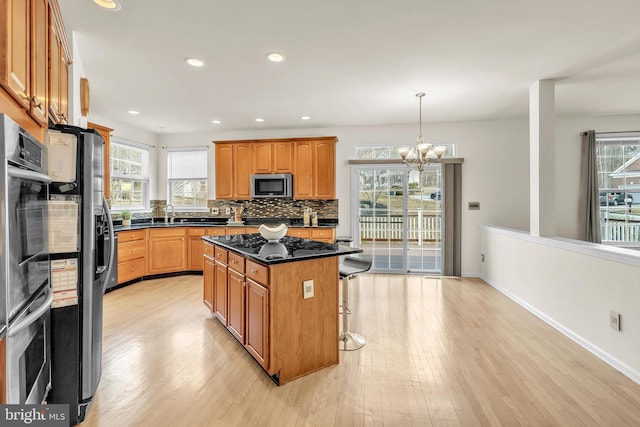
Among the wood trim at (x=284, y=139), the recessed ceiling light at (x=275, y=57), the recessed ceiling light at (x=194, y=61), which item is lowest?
the wood trim at (x=284, y=139)

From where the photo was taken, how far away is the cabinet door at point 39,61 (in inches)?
59.9

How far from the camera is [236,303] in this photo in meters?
2.54

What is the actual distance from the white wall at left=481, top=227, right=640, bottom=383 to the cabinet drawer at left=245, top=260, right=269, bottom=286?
8.88ft

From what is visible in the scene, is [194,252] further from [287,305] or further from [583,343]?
[583,343]

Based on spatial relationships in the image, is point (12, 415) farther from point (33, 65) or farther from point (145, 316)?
point (145, 316)

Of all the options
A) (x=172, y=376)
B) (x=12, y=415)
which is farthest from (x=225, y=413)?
(x=12, y=415)

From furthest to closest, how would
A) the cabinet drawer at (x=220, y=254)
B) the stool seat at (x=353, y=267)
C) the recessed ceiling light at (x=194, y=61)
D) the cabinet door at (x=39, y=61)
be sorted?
the recessed ceiling light at (x=194, y=61), the cabinet drawer at (x=220, y=254), the stool seat at (x=353, y=267), the cabinet door at (x=39, y=61)

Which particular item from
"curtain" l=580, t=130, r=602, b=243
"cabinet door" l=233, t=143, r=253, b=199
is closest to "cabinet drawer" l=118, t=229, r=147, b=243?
"cabinet door" l=233, t=143, r=253, b=199

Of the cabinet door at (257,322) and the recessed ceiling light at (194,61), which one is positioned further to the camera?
the recessed ceiling light at (194,61)

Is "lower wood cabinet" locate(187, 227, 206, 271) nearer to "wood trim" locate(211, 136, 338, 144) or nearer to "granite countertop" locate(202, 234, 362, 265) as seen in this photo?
"wood trim" locate(211, 136, 338, 144)

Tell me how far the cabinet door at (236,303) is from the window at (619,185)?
5.70 m

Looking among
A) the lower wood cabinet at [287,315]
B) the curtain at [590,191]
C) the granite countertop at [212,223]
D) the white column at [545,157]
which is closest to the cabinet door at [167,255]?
the granite countertop at [212,223]

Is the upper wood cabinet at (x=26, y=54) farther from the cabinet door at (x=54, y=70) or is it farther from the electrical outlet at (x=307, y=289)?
the electrical outlet at (x=307, y=289)

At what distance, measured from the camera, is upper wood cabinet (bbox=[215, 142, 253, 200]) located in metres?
5.41
